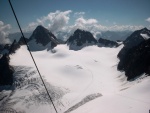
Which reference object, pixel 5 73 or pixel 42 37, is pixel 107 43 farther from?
pixel 5 73

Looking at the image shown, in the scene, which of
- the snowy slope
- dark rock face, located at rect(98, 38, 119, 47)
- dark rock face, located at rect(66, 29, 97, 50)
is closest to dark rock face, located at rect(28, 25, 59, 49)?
dark rock face, located at rect(66, 29, 97, 50)

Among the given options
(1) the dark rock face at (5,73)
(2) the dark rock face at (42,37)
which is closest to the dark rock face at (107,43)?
(2) the dark rock face at (42,37)

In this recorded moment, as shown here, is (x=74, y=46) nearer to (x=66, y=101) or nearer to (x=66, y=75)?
(x=66, y=75)

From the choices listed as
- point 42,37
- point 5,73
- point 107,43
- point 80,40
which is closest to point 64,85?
point 5,73

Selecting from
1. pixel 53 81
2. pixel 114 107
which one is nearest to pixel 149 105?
pixel 114 107

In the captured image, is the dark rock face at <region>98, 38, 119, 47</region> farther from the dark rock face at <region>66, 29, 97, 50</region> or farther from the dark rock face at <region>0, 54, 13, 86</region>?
the dark rock face at <region>0, 54, 13, 86</region>
